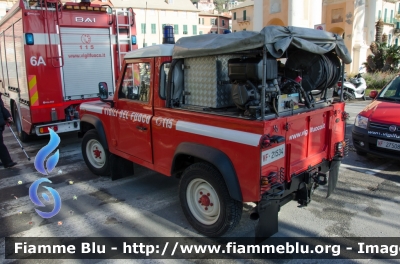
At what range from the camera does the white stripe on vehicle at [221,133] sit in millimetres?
3263

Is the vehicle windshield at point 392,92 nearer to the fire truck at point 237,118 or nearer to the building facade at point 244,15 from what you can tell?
the fire truck at point 237,118

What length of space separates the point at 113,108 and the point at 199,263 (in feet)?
9.58

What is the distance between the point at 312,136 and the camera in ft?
13.2

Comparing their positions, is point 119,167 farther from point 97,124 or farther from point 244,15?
point 244,15

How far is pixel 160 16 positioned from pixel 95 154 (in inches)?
2106

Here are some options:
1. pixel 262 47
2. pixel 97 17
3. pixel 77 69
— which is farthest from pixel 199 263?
pixel 97 17

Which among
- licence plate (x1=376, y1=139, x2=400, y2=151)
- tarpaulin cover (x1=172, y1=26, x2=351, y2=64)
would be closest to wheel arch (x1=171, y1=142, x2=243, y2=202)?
tarpaulin cover (x1=172, y1=26, x2=351, y2=64)

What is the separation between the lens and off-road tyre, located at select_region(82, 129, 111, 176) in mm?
5898

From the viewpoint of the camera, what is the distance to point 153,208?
476 centimetres

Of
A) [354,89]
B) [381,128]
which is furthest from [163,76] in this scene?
[354,89]

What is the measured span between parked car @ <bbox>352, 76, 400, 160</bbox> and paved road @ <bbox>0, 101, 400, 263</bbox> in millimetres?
402

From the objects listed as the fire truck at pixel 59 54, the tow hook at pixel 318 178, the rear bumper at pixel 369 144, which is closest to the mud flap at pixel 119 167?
the fire truck at pixel 59 54

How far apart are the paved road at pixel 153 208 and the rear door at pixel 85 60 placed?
7.77 feet

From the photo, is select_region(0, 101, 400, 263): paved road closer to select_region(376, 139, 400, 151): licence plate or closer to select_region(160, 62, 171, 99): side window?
select_region(376, 139, 400, 151): licence plate
